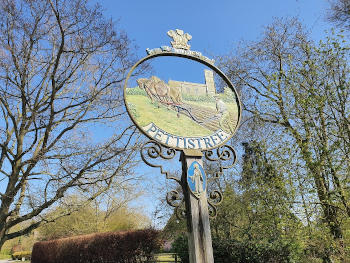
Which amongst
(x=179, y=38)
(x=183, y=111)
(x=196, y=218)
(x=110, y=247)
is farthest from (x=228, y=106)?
(x=110, y=247)

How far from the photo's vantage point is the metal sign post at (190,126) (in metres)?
3.41

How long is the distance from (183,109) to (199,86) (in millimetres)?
605

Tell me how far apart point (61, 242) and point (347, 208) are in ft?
51.6

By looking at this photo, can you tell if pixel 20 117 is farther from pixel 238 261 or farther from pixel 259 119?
pixel 238 261

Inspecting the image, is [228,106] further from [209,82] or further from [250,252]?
[250,252]

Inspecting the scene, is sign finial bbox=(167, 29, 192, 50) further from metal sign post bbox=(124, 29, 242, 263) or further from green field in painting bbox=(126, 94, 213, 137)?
green field in painting bbox=(126, 94, 213, 137)

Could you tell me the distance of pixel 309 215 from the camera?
213 inches

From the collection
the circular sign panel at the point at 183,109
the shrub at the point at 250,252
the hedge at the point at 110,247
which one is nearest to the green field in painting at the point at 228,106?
the circular sign panel at the point at 183,109

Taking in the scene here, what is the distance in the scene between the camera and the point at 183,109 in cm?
402

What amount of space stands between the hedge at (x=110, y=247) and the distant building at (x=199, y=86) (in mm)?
8710

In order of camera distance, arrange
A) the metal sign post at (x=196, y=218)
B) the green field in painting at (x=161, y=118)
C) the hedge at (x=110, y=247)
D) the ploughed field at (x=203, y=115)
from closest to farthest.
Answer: the metal sign post at (x=196, y=218) → the green field in painting at (x=161, y=118) → the ploughed field at (x=203, y=115) → the hedge at (x=110, y=247)

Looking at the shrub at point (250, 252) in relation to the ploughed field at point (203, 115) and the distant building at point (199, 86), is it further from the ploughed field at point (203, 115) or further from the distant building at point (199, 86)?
the distant building at point (199, 86)

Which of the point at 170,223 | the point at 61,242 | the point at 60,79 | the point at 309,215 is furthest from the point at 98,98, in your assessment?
the point at 61,242

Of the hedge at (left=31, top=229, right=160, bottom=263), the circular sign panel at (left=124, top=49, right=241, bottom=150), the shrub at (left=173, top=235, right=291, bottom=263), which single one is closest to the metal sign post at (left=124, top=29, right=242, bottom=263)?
the circular sign panel at (left=124, top=49, right=241, bottom=150)
